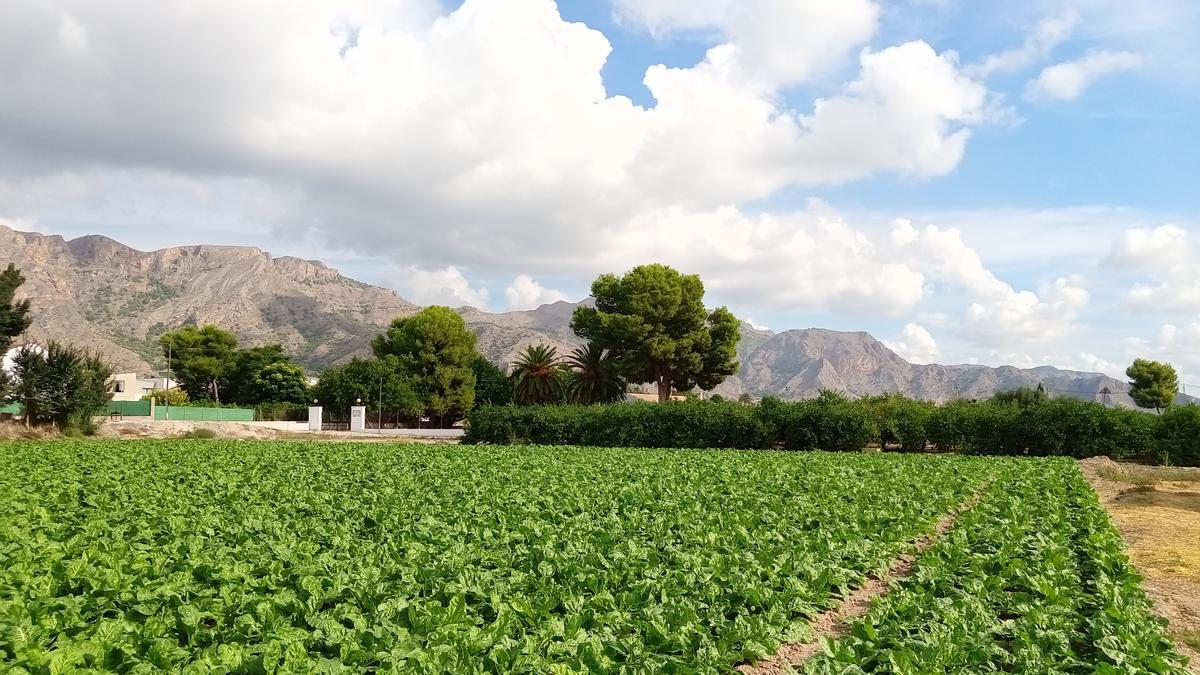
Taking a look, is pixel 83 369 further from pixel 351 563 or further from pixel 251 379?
pixel 251 379

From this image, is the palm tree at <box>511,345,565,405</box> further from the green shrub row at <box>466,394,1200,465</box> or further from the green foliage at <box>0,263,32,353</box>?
the green foliage at <box>0,263,32,353</box>

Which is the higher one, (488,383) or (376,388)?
(488,383)

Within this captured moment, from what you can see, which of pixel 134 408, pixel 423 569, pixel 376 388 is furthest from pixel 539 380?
pixel 423 569

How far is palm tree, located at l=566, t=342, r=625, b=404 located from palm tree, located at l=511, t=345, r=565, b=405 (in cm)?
107

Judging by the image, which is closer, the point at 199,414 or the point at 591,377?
the point at 591,377

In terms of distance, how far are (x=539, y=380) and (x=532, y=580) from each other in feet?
176

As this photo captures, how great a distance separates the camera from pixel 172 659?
5.47 m

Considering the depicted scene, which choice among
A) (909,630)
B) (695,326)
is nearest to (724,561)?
(909,630)

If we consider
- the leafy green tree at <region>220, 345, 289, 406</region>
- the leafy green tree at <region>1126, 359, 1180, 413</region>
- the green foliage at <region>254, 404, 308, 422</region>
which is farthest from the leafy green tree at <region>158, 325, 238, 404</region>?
the leafy green tree at <region>1126, 359, 1180, 413</region>

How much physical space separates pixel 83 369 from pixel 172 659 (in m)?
43.8

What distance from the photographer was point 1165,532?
1502 cm

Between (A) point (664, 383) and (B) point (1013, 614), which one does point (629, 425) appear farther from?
(B) point (1013, 614)

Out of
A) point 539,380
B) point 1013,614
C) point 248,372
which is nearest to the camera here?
point 1013,614

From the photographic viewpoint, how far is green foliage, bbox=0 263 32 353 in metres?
42.7
